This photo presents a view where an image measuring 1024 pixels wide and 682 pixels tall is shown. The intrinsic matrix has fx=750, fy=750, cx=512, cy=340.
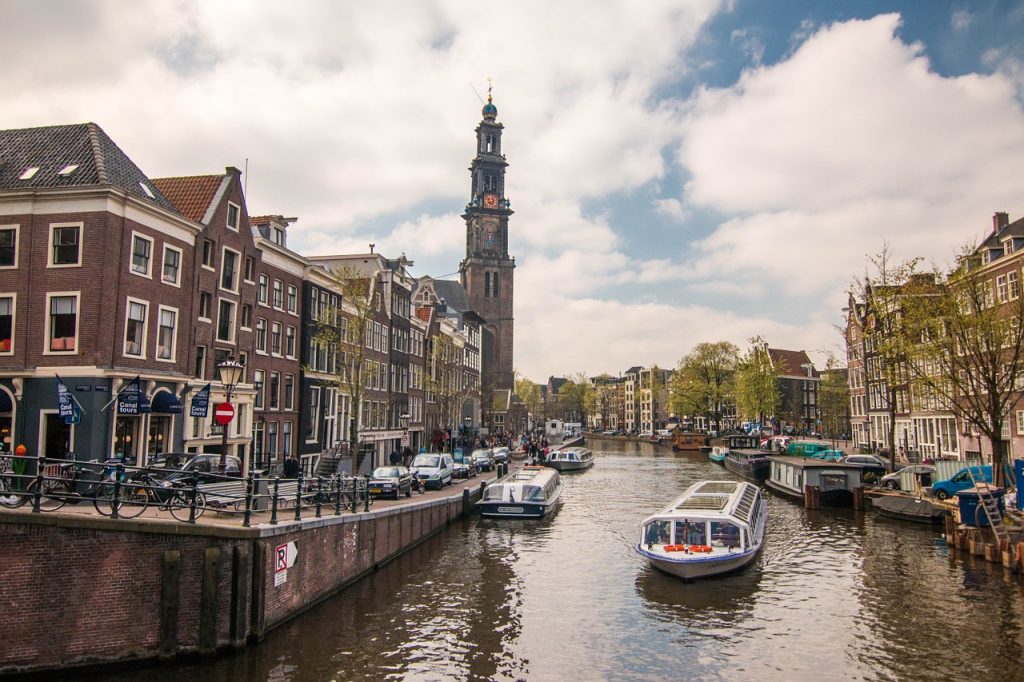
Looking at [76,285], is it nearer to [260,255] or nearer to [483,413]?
[260,255]

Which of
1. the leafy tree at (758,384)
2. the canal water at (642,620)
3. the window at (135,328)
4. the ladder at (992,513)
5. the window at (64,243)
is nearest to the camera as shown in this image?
the canal water at (642,620)

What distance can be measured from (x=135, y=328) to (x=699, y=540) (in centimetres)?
2396

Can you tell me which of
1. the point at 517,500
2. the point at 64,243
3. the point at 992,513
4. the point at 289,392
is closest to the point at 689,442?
the point at 517,500

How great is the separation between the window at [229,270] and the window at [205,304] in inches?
48.7

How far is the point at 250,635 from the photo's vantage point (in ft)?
56.4

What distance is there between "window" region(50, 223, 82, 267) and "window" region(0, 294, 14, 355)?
2.32 meters

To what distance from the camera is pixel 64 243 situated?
96.9 feet

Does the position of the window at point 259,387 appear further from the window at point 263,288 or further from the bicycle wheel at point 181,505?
the bicycle wheel at point 181,505

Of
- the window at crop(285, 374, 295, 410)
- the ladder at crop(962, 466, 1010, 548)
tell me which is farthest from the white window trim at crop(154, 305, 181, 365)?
the ladder at crop(962, 466, 1010, 548)

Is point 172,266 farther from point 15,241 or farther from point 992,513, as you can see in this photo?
point 992,513

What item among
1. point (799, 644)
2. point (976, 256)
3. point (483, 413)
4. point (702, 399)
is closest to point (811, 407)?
point (702, 399)

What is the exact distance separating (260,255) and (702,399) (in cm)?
9034

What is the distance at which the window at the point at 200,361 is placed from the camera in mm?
36062

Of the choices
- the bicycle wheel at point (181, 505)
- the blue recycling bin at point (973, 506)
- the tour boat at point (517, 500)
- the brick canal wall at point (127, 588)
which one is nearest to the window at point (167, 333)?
the bicycle wheel at point (181, 505)
